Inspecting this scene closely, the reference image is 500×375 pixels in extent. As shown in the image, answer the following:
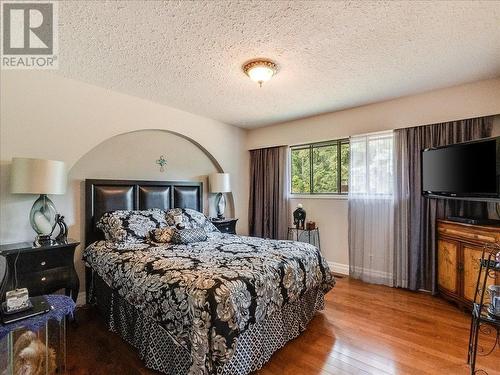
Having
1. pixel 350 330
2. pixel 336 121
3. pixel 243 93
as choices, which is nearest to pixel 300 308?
pixel 350 330

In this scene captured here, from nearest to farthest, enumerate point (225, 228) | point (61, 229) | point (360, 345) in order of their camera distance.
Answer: point (360, 345) < point (61, 229) < point (225, 228)

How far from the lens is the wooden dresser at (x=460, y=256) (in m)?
2.49

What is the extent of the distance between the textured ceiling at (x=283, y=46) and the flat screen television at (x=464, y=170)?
2.52ft

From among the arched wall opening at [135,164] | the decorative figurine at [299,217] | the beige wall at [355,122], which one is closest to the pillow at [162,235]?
the arched wall opening at [135,164]

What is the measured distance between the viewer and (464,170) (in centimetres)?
274

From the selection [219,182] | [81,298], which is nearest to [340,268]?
[219,182]

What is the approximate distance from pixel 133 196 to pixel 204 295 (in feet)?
7.22

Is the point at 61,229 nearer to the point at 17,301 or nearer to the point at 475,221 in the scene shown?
the point at 17,301

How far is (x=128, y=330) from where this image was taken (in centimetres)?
214

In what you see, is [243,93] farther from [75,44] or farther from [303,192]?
[303,192]

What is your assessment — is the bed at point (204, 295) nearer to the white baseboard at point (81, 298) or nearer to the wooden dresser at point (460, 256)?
the white baseboard at point (81, 298)

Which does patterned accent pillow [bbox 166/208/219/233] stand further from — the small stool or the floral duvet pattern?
the small stool

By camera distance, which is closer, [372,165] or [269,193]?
[372,165]

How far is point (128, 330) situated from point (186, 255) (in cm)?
76
